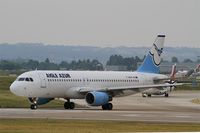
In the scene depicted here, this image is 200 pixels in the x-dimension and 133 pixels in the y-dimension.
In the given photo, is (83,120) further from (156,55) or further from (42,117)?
(156,55)

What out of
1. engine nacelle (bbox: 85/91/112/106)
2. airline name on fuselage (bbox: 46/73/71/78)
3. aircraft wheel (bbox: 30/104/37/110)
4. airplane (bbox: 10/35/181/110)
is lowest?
aircraft wheel (bbox: 30/104/37/110)

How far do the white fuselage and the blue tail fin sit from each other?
250cm

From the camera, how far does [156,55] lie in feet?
241

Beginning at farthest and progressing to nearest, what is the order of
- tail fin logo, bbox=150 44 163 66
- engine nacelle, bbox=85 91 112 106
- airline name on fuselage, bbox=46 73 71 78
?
tail fin logo, bbox=150 44 163 66, airline name on fuselage, bbox=46 73 71 78, engine nacelle, bbox=85 91 112 106

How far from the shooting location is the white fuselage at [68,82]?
6247cm

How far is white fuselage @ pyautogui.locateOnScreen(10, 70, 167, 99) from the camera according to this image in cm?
6247

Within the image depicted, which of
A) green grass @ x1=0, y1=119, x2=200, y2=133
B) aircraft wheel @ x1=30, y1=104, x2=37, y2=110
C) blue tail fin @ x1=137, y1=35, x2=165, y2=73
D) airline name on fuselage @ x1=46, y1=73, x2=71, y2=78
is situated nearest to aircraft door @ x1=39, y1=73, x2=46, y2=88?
airline name on fuselage @ x1=46, y1=73, x2=71, y2=78

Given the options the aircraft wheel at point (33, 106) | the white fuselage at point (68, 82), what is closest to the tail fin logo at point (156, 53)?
the white fuselage at point (68, 82)

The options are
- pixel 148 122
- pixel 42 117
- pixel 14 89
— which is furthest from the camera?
pixel 14 89

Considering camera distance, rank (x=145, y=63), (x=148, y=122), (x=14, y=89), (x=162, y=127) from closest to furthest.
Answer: (x=162, y=127), (x=148, y=122), (x=14, y=89), (x=145, y=63)

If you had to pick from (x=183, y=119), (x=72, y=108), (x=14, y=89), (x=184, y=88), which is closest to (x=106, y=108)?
(x=72, y=108)

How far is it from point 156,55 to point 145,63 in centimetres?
129

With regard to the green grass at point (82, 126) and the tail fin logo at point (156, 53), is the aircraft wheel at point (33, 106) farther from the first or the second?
the tail fin logo at point (156, 53)

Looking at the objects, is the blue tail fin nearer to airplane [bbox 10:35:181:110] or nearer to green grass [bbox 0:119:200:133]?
airplane [bbox 10:35:181:110]
